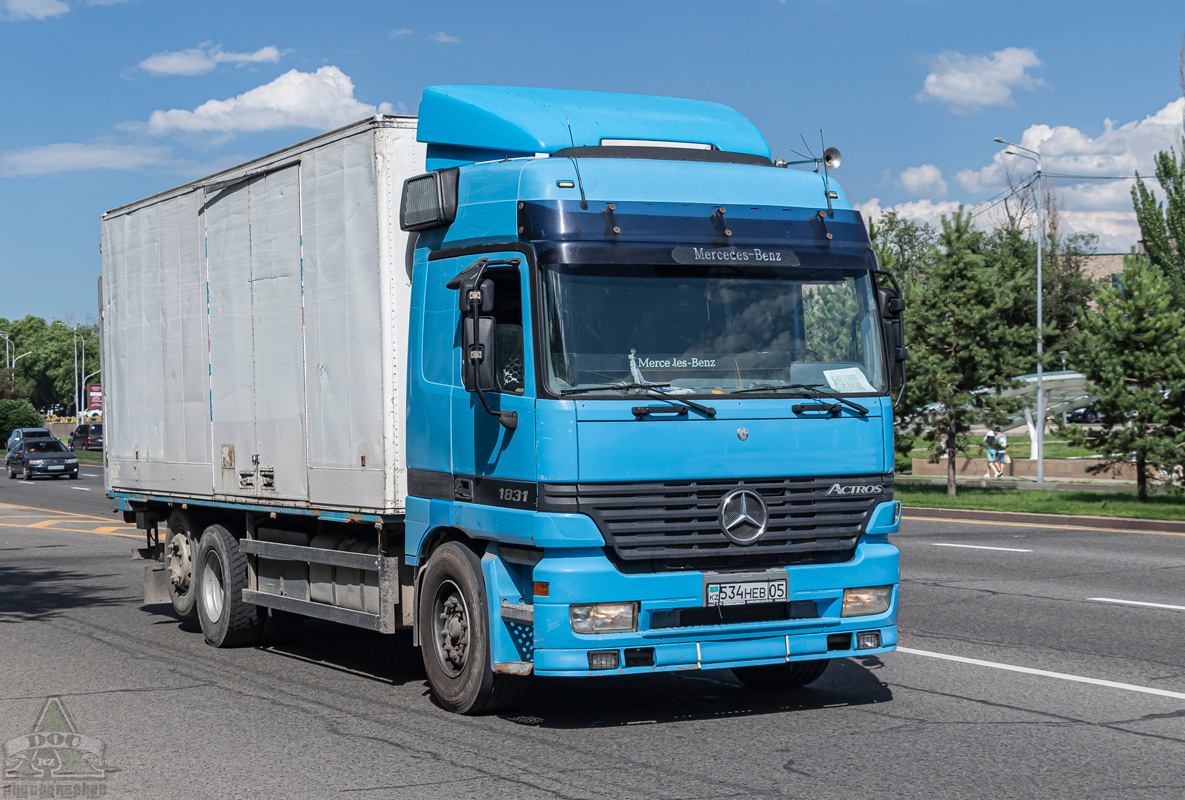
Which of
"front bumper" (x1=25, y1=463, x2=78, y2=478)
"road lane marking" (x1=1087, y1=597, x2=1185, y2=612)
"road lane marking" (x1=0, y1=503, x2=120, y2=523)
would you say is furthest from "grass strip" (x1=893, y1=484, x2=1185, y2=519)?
"front bumper" (x1=25, y1=463, x2=78, y2=478)

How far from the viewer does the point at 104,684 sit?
8758mm

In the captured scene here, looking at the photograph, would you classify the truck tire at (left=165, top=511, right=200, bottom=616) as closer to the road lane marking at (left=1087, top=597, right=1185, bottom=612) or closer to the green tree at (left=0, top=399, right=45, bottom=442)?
the road lane marking at (left=1087, top=597, right=1185, bottom=612)

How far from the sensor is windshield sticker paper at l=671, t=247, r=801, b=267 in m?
Result: 7.19

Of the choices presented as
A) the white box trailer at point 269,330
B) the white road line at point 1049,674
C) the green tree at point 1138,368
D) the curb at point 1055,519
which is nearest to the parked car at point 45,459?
the curb at point 1055,519

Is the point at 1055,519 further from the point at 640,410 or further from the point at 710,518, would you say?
the point at 640,410

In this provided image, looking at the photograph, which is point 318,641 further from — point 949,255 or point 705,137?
point 949,255

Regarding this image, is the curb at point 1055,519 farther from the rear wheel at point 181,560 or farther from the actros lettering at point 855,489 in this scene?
the actros lettering at point 855,489

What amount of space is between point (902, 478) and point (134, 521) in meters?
26.9

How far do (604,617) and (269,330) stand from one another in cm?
408

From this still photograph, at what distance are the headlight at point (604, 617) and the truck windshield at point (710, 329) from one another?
107 cm

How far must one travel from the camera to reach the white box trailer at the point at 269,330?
8.27 meters

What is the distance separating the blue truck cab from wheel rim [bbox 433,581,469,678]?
0.05ft

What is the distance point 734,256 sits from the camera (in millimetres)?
7320

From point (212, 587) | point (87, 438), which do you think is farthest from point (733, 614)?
point (87, 438)
